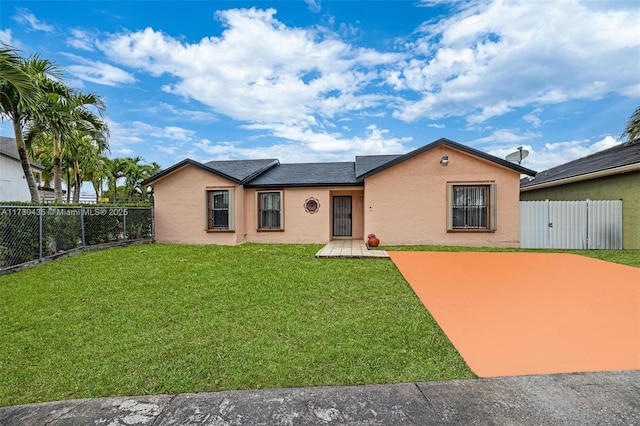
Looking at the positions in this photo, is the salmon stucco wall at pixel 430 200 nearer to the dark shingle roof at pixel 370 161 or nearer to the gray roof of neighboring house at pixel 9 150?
the dark shingle roof at pixel 370 161

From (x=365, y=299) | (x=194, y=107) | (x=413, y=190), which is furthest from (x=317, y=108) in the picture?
(x=365, y=299)

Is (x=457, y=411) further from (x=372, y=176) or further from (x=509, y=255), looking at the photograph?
(x=372, y=176)

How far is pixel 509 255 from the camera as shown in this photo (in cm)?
939

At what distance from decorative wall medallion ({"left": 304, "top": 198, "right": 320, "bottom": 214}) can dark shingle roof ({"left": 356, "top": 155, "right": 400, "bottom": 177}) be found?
8.14 feet

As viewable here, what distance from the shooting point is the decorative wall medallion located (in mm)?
12383

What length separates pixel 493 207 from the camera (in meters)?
10.9

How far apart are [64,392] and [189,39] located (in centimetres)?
1275

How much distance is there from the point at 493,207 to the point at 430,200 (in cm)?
235

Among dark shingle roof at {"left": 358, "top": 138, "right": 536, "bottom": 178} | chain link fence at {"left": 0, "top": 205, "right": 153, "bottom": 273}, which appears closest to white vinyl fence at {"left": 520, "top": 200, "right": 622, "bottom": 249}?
dark shingle roof at {"left": 358, "top": 138, "right": 536, "bottom": 178}

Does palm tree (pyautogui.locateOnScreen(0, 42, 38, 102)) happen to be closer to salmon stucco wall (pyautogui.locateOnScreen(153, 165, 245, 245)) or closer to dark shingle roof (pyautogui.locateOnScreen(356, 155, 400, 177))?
salmon stucco wall (pyautogui.locateOnScreen(153, 165, 245, 245))

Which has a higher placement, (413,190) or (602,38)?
(602,38)

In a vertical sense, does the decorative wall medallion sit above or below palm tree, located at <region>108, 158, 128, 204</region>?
below

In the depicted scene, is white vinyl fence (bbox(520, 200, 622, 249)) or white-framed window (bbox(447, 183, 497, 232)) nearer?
white vinyl fence (bbox(520, 200, 622, 249))

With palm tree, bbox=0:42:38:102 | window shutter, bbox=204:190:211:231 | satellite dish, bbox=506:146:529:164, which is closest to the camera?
palm tree, bbox=0:42:38:102
